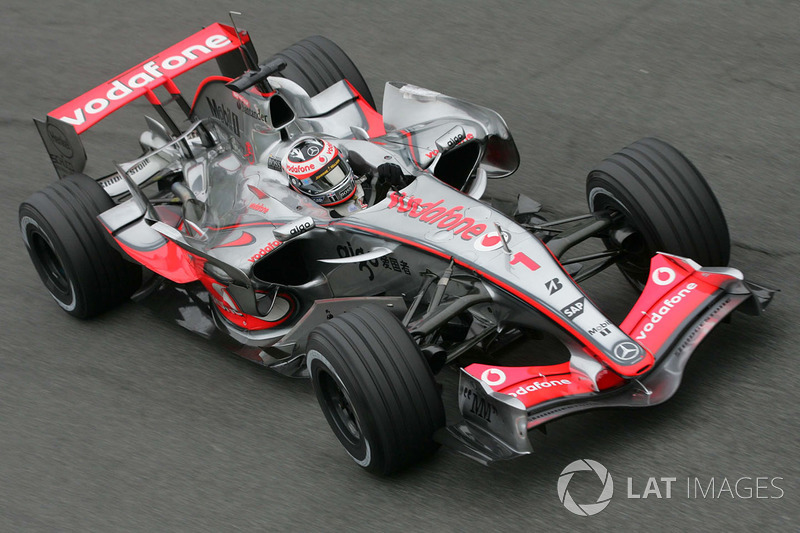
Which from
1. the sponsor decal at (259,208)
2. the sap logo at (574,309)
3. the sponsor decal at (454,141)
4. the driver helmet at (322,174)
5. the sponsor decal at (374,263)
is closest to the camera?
the sap logo at (574,309)

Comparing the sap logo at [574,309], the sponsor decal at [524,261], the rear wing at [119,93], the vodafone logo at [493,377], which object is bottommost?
the vodafone logo at [493,377]

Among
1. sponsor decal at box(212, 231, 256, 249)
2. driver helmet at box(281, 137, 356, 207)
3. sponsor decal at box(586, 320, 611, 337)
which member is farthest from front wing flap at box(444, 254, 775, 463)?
sponsor decal at box(212, 231, 256, 249)

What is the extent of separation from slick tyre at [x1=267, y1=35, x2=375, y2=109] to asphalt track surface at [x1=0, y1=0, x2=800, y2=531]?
1.43m

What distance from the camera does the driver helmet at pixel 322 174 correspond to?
620 centimetres

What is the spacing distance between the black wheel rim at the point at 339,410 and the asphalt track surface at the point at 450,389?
0.86ft

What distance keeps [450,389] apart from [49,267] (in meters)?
3.15

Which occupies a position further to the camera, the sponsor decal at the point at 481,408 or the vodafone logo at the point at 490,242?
Answer: the vodafone logo at the point at 490,242

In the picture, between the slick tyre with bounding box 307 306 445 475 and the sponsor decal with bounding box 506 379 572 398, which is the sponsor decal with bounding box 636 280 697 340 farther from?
the slick tyre with bounding box 307 306 445 475

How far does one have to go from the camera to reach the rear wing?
22.7 ft

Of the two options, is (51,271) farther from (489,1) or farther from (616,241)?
(489,1)

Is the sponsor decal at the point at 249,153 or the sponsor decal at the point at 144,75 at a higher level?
the sponsor decal at the point at 144,75

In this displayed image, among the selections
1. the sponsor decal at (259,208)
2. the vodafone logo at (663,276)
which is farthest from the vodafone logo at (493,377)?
the sponsor decal at (259,208)

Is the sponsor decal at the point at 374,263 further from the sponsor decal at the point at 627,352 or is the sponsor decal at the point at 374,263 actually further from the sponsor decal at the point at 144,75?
the sponsor decal at the point at 144,75

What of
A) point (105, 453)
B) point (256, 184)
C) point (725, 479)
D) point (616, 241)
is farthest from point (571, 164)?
point (105, 453)
